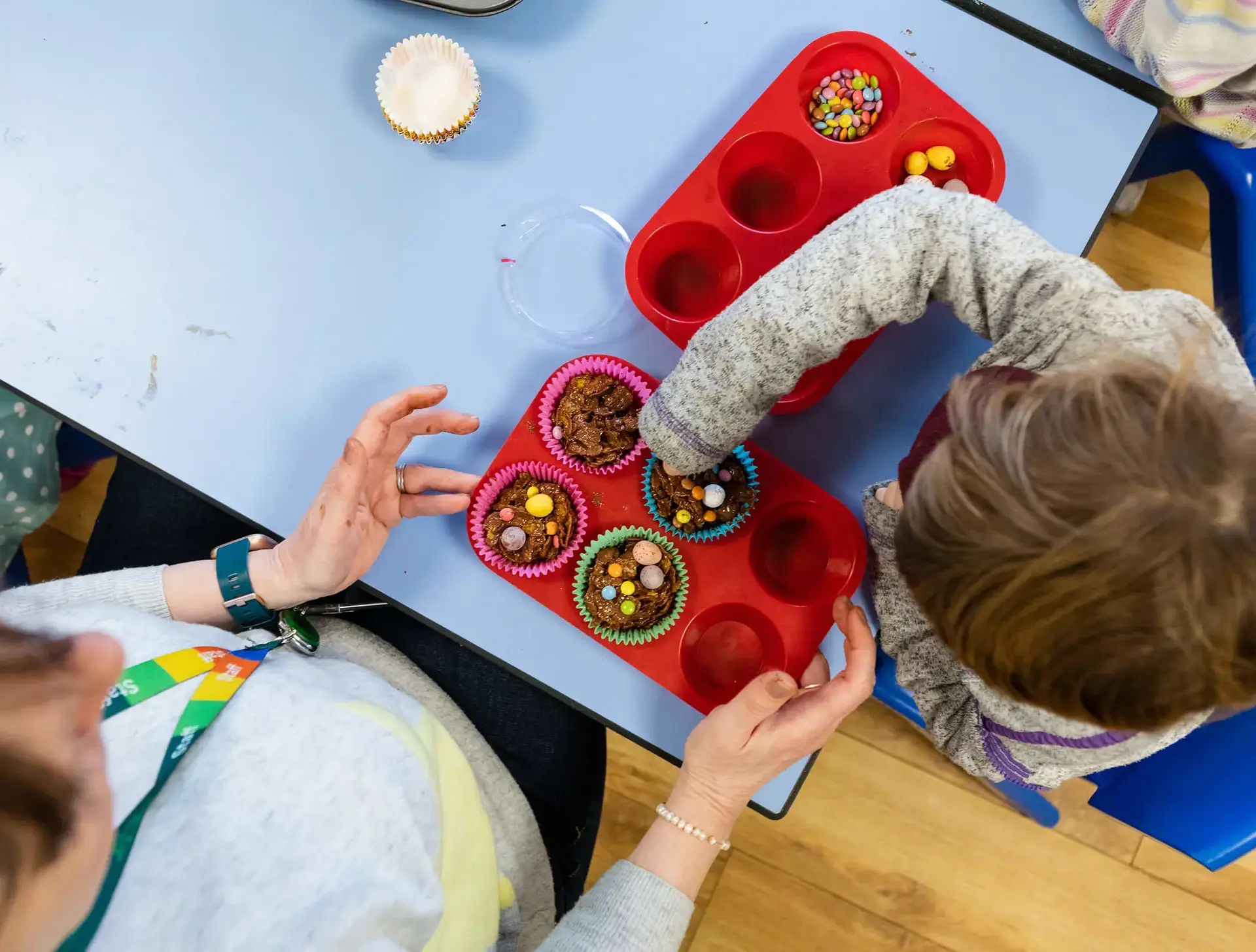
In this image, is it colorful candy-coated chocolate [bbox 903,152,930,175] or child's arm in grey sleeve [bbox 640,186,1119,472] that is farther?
colorful candy-coated chocolate [bbox 903,152,930,175]

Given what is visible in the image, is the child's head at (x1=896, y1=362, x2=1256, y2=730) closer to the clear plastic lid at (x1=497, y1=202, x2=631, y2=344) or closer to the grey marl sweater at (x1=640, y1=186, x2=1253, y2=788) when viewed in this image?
the grey marl sweater at (x1=640, y1=186, x2=1253, y2=788)

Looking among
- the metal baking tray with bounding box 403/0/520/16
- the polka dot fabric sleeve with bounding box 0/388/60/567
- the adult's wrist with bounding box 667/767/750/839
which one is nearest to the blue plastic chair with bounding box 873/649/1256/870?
the adult's wrist with bounding box 667/767/750/839

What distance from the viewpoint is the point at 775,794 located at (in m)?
0.70

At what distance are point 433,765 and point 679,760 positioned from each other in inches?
8.5

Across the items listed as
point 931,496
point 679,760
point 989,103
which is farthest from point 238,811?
point 989,103

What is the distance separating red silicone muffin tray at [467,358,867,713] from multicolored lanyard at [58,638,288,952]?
22 cm

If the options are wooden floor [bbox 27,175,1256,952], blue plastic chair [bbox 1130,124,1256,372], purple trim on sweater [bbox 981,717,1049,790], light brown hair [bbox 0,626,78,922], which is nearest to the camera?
light brown hair [bbox 0,626,78,922]

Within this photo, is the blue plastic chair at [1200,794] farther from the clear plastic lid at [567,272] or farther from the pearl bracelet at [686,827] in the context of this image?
the clear plastic lid at [567,272]

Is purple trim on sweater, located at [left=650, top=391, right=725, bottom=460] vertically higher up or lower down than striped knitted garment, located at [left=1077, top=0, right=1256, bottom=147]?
lower down

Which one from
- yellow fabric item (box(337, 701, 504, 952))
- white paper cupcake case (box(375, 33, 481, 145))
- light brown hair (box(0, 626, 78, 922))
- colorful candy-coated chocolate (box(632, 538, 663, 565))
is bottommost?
yellow fabric item (box(337, 701, 504, 952))

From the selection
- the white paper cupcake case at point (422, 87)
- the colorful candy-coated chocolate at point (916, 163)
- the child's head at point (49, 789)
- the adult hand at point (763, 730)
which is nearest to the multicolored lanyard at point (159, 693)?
the child's head at point (49, 789)

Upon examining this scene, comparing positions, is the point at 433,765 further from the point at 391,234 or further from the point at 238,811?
the point at 391,234

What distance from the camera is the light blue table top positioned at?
736mm

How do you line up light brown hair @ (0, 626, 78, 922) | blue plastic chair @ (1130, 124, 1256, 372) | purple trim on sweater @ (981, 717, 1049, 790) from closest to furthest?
1. light brown hair @ (0, 626, 78, 922)
2. purple trim on sweater @ (981, 717, 1049, 790)
3. blue plastic chair @ (1130, 124, 1256, 372)
